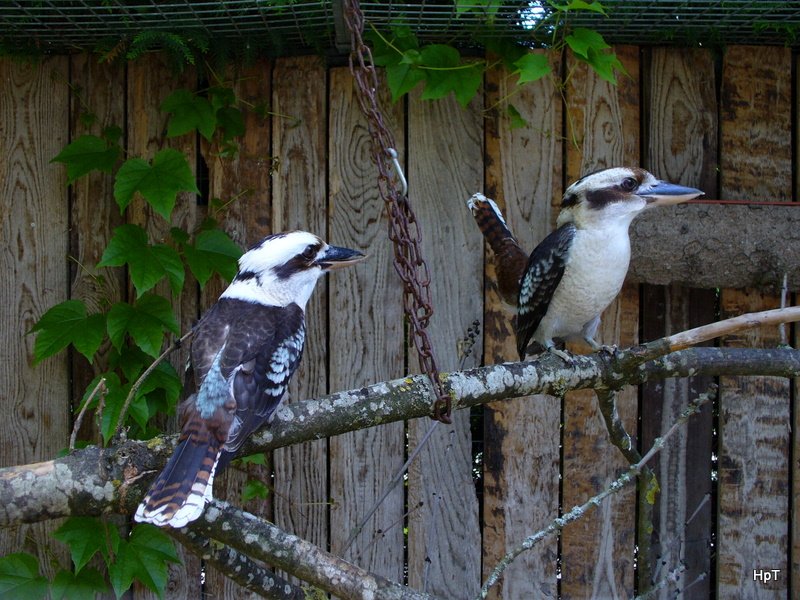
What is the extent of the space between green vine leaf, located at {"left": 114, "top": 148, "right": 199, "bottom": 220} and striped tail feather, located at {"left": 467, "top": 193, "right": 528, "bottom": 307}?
0.98m

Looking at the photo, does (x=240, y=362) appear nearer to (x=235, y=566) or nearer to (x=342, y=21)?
(x=235, y=566)

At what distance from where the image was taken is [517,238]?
3166 mm

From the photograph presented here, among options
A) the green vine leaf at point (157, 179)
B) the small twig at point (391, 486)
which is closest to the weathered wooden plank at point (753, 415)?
the small twig at point (391, 486)

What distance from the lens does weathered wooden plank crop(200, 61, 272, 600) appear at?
3.15 meters

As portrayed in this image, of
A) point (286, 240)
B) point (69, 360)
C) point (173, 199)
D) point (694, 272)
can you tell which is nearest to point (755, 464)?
point (694, 272)

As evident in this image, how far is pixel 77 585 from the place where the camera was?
2.91 meters

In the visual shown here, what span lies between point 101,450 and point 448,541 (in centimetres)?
159

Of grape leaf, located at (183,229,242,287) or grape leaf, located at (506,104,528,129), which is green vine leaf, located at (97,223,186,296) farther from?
grape leaf, located at (506,104,528,129)

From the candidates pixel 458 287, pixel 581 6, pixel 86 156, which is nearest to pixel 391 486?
pixel 458 287

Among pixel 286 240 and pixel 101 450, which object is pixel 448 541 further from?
pixel 101 450

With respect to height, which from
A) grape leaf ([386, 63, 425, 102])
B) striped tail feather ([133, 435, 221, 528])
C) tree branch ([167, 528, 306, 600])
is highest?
grape leaf ([386, 63, 425, 102])

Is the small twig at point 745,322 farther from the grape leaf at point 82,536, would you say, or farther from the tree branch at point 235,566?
the grape leaf at point 82,536

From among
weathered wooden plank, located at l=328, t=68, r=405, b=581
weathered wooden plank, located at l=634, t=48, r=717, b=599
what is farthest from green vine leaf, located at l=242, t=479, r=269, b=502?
weathered wooden plank, located at l=634, t=48, r=717, b=599

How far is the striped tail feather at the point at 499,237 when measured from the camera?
9.46ft
